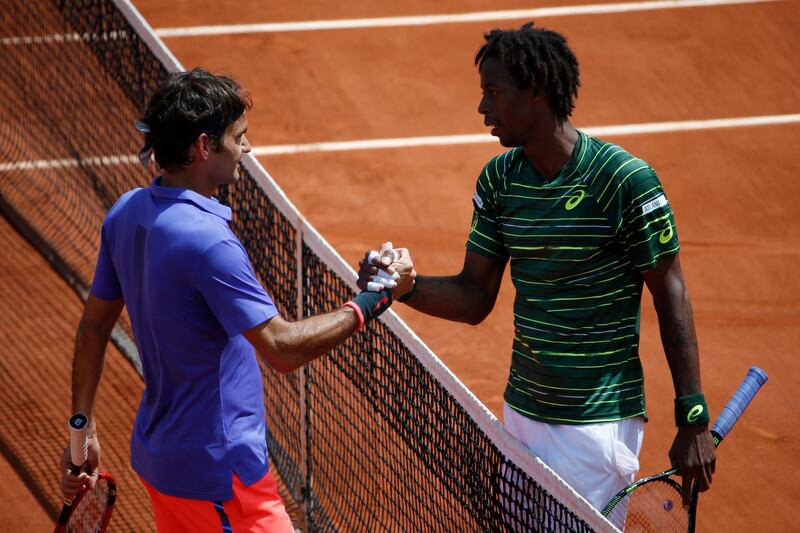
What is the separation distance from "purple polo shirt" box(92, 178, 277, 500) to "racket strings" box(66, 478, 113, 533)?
2.53 ft

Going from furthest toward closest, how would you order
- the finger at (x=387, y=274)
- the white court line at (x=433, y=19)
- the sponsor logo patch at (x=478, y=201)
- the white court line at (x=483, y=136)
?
the white court line at (x=433, y=19)
the white court line at (x=483, y=136)
the sponsor logo patch at (x=478, y=201)
the finger at (x=387, y=274)

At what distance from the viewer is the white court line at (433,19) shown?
1133 centimetres

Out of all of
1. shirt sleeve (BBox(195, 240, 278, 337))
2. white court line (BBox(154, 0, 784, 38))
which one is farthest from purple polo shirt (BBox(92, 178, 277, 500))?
white court line (BBox(154, 0, 784, 38))

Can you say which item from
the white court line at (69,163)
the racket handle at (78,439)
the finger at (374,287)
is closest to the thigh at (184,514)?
the racket handle at (78,439)

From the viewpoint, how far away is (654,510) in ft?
11.6

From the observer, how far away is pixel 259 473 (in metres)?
3.33

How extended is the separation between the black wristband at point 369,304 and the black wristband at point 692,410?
3.30 feet

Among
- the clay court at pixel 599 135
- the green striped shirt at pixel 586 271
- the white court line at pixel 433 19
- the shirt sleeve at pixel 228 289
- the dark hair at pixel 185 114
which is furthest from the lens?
the white court line at pixel 433 19

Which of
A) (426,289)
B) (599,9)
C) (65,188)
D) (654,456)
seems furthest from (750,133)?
(426,289)

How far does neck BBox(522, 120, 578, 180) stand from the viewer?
3572 millimetres

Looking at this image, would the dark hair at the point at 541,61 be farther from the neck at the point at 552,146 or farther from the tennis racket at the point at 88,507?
the tennis racket at the point at 88,507

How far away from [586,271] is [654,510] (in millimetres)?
824

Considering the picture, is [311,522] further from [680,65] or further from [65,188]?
[680,65]

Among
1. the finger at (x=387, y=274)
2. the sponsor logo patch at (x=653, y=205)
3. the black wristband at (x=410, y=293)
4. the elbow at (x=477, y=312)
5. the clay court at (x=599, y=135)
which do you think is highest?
the sponsor logo patch at (x=653, y=205)
